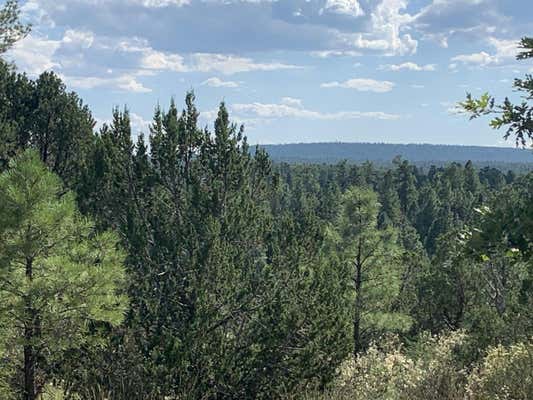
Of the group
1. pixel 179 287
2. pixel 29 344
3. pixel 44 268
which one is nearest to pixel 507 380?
pixel 44 268

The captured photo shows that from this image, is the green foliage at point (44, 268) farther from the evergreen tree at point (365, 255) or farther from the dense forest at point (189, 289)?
the evergreen tree at point (365, 255)

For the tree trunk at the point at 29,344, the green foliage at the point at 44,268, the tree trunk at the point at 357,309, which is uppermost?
the green foliage at the point at 44,268

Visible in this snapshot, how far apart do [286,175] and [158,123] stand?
110 m

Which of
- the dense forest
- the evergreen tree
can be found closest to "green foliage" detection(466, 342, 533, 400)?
the dense forest

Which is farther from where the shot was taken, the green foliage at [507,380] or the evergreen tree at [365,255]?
the evergreen tree at [365,255]

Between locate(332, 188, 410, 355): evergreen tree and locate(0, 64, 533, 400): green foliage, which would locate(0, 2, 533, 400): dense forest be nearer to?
locate(0, 64, 533, 400): green foliage

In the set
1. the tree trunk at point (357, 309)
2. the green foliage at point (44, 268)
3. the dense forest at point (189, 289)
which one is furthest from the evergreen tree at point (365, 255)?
the green foliage at point (44, 268)

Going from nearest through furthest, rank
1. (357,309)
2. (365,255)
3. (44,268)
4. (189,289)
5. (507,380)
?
(507,380)
(44,268)
(189,289)
(357,309)
(365,255)

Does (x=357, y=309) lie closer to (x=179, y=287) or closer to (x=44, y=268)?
(x=179, y=287)

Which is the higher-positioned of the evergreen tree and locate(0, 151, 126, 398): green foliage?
locate(0, 151, 126, 398): green foliage

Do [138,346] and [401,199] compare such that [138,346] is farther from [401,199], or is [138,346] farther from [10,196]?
[401,199]

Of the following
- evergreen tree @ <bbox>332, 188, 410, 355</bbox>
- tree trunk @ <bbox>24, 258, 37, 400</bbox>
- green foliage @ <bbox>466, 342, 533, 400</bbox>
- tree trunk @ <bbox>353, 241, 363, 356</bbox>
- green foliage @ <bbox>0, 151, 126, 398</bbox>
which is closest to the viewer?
green foliage @ <bbox>466, 342, 533, 400</bbox>

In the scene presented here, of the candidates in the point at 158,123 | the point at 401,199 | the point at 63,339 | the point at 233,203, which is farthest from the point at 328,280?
the point at 401,199

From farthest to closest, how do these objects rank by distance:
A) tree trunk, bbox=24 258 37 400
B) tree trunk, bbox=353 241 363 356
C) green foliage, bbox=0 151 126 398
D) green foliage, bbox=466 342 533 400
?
tree trunk, bbox=353 241 363 356
tree trunk, bbox=24 258 37 400
green foliage, bbox=0 151 126 398
green foliage, bbox=466 342 533 400
